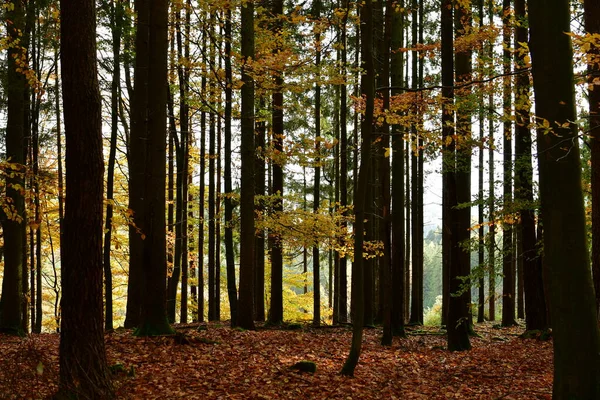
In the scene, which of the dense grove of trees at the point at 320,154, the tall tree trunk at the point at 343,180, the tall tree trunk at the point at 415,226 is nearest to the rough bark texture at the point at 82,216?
the dense grove of trees at the point at 320,154

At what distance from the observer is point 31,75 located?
33.2ft

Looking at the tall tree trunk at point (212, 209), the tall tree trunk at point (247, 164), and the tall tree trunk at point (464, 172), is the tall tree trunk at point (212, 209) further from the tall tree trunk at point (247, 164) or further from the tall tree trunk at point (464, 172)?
the tall tree trunk at point (464, 172)

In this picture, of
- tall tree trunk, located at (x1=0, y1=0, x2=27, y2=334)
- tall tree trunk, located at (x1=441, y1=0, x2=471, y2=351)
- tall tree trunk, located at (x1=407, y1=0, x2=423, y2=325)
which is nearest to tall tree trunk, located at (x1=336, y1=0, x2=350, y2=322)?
tall tree trunk, located at (x1=407, y1=0, x2=423, y2=325)

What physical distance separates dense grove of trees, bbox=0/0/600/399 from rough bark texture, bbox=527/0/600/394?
0.01 m

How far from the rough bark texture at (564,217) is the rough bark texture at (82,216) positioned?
16.1 ft

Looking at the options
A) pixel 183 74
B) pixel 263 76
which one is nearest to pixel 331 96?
pixel 183 74

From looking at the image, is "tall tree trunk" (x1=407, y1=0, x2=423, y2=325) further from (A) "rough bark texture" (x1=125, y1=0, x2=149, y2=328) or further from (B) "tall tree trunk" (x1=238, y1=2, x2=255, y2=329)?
(A) "rough bark texture" (x1=125, y1=0, x2=149, y2=328)

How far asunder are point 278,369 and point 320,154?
7989mm

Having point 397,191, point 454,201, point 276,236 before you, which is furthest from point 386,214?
point 276,236

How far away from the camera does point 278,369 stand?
7977mm

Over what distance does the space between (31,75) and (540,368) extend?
37.7 ft

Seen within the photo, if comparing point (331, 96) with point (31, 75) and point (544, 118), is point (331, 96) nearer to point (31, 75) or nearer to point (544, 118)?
point (31, 75)

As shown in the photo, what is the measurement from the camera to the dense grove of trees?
5016 millimetres

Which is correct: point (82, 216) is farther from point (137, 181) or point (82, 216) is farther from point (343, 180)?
point (343, 180)
